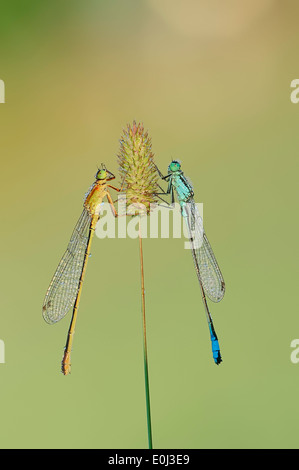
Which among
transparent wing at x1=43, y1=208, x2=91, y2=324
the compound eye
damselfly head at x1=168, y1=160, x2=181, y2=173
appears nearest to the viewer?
the compound eye

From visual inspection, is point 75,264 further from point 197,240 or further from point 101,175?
point 197,240

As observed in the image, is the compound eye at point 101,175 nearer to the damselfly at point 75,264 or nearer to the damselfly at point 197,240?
the damselfly at point 75,264

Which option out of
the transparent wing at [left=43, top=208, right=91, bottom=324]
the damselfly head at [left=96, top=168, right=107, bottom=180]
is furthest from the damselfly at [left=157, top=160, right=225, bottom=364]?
the transparent wing at [left=43, top=208, right=91, bottom=324]

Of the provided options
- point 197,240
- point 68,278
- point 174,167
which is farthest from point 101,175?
point 197,240

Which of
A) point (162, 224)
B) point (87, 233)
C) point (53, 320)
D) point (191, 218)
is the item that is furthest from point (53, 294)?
point (191, 218)

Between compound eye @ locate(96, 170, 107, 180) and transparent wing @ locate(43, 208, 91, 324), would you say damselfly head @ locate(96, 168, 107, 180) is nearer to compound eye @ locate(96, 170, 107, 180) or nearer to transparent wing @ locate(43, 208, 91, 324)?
compound eye @ locate(96, 170, 107, 180)

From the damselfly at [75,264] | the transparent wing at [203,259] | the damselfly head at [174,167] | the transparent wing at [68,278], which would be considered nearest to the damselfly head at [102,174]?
the damselfly at [75,264]

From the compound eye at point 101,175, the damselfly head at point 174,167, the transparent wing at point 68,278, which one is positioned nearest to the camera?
the compound eye at point 101,175
